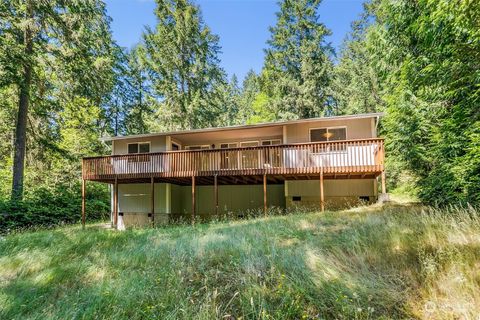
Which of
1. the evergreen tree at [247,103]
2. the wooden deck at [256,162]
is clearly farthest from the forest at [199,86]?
the evergreen tree at [247,103]

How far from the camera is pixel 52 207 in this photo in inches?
625

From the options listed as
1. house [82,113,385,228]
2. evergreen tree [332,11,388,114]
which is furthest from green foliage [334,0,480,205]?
evergreen tree [332,11,388,114]

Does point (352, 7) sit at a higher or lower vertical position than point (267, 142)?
higher

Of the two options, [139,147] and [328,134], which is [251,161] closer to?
[328,134]

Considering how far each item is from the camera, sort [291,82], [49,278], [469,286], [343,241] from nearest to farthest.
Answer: [469,286]
[49,278]
[343,241]
[291,82]

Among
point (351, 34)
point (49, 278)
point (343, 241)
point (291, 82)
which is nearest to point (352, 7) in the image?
point (351, 34)

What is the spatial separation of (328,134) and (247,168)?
4450mm

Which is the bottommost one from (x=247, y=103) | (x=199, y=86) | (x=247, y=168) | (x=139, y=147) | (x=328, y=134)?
(x=247, y=168)

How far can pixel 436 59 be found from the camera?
7.97 meters

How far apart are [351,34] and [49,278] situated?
31904 mm

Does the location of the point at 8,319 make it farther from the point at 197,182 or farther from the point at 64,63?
the point at 64,63

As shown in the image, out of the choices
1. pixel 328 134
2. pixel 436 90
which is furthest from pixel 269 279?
pixel 328 134

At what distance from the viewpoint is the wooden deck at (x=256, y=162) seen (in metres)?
11.0

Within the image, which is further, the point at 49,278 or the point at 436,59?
the point at 436,59
